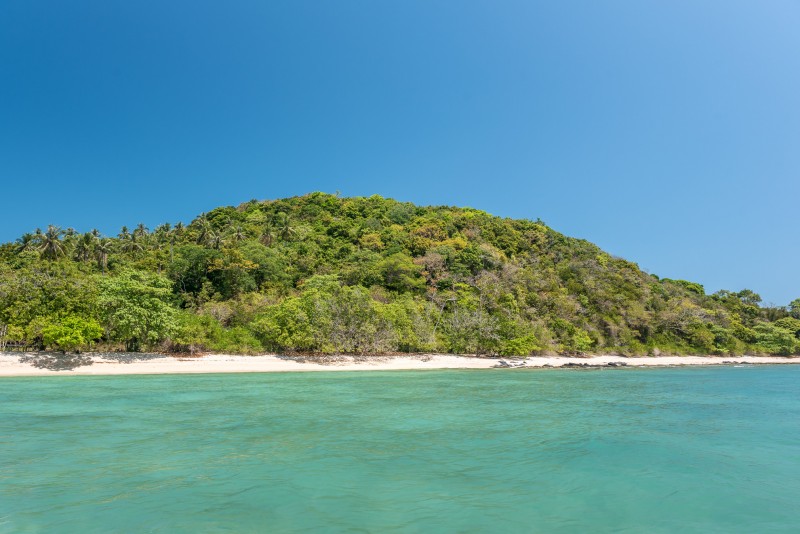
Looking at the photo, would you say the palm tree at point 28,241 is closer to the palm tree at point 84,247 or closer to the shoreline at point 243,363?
the palm tree at point 84,247

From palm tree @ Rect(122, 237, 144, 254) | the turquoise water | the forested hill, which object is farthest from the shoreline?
palm tree @ Rect(122, 237, 144, 254)

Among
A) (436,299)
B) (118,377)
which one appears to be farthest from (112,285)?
(436,299)

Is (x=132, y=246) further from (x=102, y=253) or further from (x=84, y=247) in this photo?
(x=84, y=247)

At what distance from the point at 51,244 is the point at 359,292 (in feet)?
142

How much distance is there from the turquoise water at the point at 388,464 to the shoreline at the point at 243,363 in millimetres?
9878

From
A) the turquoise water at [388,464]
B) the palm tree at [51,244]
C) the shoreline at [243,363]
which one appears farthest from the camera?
the palm tree at [51,244]

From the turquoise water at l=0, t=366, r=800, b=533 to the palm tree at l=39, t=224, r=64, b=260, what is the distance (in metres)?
45.1

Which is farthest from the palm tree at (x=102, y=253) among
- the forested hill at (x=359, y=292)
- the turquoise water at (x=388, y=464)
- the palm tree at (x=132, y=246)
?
the turquoise water at (x=388, y=464)

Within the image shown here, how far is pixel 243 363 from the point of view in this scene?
34.8 m

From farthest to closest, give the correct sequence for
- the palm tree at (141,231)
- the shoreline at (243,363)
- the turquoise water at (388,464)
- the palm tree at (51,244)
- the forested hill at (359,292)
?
the palm tree at (141,231), the palm tree at (51,244), the forested hill at (359,292), the shoreline at (243,363), the turquoise water at (388,464)

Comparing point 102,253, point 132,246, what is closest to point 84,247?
point 102,253

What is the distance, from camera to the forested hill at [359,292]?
32.4 meters

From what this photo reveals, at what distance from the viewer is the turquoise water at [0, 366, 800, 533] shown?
24.8 feet

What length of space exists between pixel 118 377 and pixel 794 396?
39818mm
